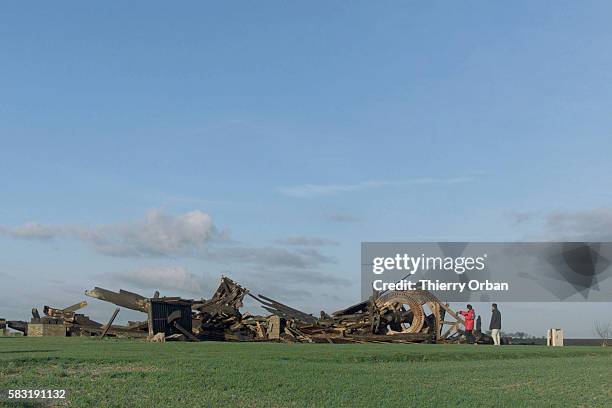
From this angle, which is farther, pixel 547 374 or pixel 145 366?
pixel 547 374

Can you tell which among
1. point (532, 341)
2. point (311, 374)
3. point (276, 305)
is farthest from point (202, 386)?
point (532, 341)

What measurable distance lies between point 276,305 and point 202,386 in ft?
84.8

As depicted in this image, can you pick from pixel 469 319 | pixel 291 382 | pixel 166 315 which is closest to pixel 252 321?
pixel 166 315

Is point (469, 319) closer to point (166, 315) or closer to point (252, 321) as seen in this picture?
point (252, 321)

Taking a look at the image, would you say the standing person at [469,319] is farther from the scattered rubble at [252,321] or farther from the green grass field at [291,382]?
the green grass field at [291,382]

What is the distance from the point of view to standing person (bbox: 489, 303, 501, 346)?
36.4m

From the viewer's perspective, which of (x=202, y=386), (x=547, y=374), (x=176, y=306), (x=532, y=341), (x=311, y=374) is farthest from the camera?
(x=532, y=341)

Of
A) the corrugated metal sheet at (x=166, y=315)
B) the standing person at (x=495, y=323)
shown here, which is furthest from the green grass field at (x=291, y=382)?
the standing person at (x=495, y=323)

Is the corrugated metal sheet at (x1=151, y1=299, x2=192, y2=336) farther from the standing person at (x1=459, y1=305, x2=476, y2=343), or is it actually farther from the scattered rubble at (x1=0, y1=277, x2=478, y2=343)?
the standing person at (x1=459, y1=305, x2=476, y2=343)

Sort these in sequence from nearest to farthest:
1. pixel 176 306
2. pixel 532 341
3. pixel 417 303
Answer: pixel 176 306
pixel 417 303
pixel 532 341

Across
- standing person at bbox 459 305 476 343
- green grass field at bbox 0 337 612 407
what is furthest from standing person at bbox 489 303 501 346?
green grass field at bbox 0 337 612 407

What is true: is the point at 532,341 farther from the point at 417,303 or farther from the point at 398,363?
the point at 398,363

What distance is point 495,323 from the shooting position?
120ft

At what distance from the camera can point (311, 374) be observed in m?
14.6
